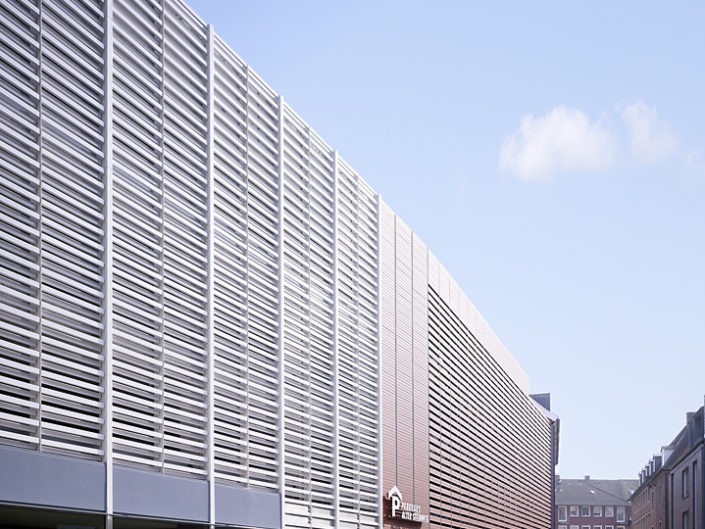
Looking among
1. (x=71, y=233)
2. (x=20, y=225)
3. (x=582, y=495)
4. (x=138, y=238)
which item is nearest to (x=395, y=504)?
(x=138, y=238)

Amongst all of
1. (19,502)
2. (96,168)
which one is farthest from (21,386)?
(96,168)

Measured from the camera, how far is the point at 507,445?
41875 millimetres

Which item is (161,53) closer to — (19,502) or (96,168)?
(96,168)

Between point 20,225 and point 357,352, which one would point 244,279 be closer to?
point 20,225

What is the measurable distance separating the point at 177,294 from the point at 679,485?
4574 centimetres

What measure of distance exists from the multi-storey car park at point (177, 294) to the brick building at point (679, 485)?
26.4 m

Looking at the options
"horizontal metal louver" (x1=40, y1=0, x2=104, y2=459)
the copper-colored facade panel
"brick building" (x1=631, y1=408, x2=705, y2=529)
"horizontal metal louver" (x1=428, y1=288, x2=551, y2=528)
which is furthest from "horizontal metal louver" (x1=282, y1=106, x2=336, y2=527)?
"brick building" (x1=631, y1=408, x2=705, y2=529)

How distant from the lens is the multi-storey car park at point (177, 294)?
1038 centimetres

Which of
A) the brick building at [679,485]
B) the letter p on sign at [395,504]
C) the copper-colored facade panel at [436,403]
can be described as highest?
the copper-colored facade panel at [436,403]

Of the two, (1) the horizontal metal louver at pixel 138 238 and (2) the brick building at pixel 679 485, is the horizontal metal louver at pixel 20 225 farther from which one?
(2) the brick building at pixel 679 485

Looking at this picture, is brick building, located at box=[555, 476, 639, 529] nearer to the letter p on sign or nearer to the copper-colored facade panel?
the copper-colored facade panel

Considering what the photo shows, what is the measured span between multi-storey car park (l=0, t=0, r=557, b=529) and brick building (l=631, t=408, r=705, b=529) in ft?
86.6

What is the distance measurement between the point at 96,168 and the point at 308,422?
7392 mm

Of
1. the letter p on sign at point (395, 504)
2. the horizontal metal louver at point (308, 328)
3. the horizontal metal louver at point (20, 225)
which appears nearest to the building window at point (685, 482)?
the letter p on sign at point (395, 504)
